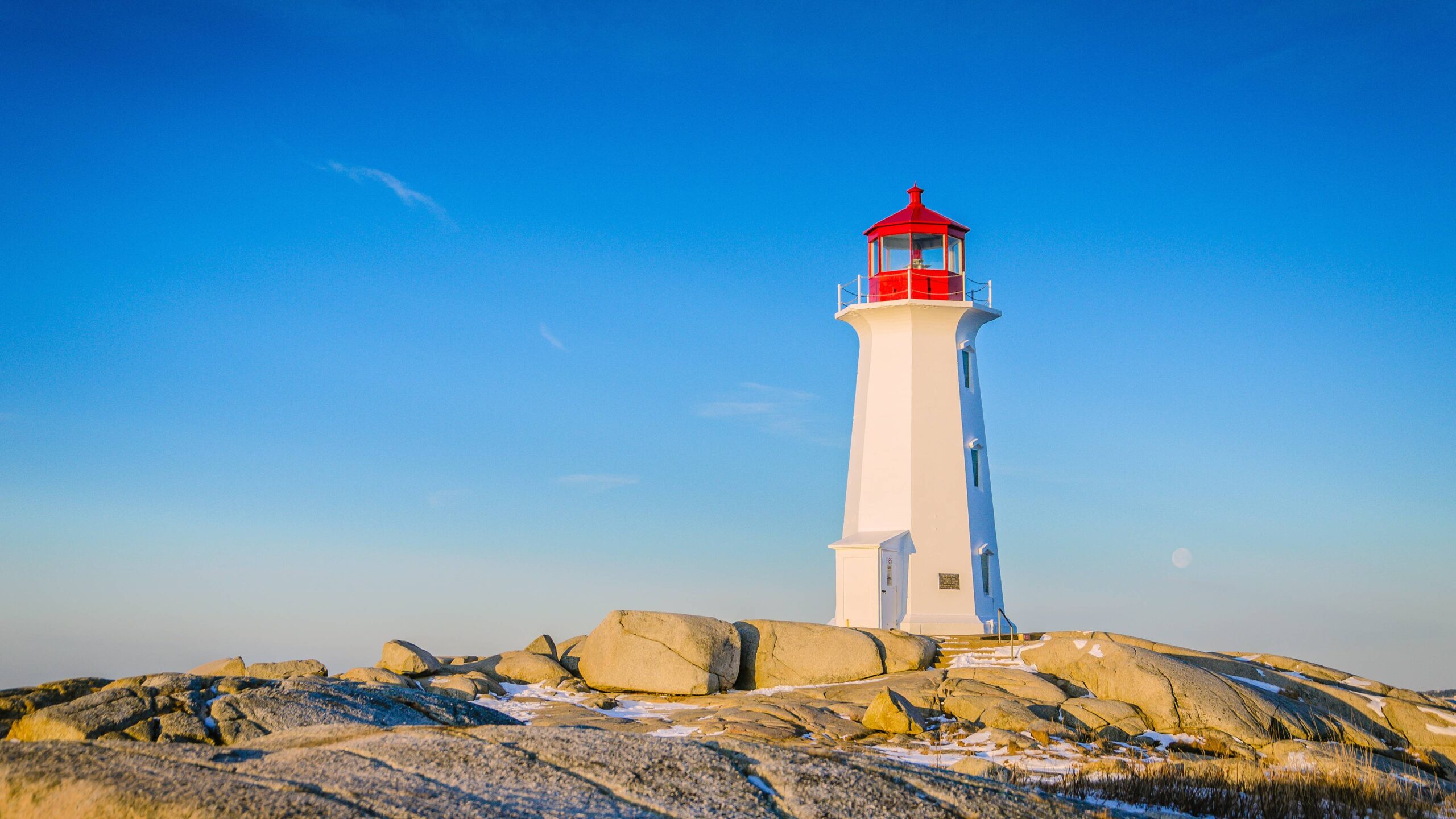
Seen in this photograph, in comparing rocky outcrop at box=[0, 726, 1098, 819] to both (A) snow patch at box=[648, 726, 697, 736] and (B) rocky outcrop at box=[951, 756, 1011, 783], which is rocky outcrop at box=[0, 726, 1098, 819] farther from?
(A) snow patch at box=[648, 726, 697, 736]

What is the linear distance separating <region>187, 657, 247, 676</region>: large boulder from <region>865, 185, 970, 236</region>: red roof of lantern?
722 inches

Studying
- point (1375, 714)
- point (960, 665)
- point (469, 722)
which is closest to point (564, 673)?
point (960, 665)

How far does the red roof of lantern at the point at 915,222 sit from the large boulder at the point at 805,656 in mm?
11360

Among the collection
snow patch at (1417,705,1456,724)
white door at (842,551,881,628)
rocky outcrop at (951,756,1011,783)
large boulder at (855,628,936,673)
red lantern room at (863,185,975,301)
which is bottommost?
rocky outcrop at (951,756,1011,783)

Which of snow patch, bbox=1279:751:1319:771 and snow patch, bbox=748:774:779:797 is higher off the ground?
snow patch, bbox=748:774:779:797

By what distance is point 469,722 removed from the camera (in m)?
10.9

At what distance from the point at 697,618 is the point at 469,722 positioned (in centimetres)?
1109

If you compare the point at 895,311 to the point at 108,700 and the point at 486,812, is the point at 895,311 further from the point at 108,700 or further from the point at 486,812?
the point at 486,812

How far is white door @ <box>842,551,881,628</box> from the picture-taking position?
25359 millimetres

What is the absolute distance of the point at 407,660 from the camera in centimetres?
2191

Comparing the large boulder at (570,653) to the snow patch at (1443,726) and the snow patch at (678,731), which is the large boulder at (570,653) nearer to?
the snow patch at (678,731)

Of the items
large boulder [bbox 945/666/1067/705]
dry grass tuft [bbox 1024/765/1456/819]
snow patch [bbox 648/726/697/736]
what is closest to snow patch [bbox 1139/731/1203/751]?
large boulder [bbox 945/666/1067/705]

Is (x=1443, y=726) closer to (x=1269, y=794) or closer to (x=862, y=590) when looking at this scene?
(x=1269, y=794)

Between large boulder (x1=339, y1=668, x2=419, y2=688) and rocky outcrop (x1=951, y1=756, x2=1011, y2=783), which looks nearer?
rocky outcrop (x1=951, y1=756, x2=1011, y2=783)
